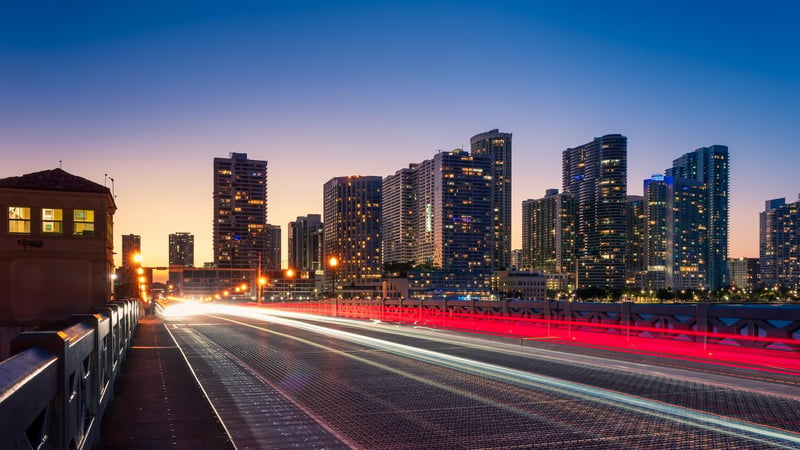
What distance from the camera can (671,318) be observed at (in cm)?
1897

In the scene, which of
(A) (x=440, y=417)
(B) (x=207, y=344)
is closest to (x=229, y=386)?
(A) (x=440, y=417)

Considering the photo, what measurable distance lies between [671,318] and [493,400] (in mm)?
9932

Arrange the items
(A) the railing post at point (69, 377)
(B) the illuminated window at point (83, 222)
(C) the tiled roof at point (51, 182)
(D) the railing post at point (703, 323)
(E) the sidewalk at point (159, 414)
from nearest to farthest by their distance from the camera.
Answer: (A) the railing post at point (69, 377) < (E) the sidewalk at point (159, 414) < (D) the railing post at point (703, 323) < (C) the tiled roof at point (51, 182) < (B) the illuminated window at point (83, 222)

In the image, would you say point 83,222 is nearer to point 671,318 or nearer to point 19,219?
point 19,219

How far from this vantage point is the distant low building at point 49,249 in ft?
122

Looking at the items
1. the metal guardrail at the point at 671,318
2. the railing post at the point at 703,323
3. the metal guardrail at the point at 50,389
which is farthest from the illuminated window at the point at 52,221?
the railing post at the point at 703,323

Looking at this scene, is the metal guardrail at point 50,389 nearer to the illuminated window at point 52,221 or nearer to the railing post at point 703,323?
the railing post at point 703,323

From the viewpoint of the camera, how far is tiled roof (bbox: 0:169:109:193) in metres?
37.8

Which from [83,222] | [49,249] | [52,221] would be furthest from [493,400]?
[52,221]

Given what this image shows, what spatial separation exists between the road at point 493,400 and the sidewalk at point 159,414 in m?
0.39

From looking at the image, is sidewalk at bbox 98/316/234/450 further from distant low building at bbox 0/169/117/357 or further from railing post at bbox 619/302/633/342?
distant low building at bbox 0/169/117/357

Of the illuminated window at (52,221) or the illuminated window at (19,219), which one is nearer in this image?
the illuminated window at (19,219)

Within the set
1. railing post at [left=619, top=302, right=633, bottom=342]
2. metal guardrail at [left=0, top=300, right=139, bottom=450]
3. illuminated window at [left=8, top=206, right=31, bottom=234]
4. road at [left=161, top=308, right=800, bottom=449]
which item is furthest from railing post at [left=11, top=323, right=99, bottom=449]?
illuminated window at [left=8, top=206, right=31, bottom=234]

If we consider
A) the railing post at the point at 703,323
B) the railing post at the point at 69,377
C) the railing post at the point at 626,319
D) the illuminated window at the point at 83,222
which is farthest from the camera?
the illuminated window at the point at 83,222
